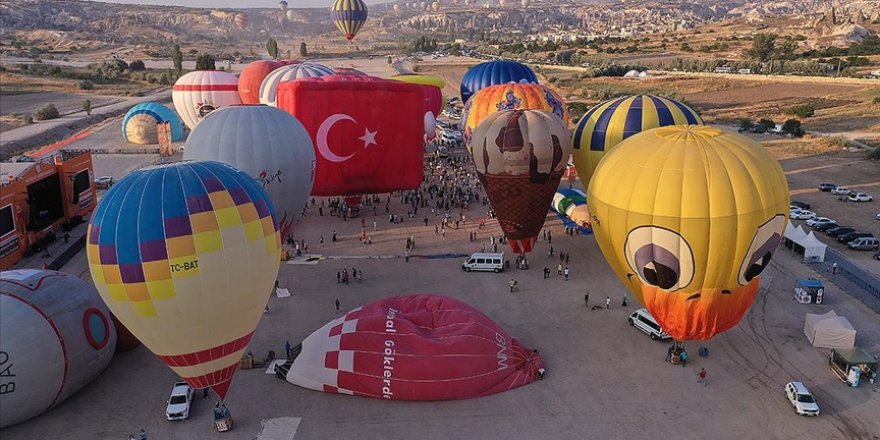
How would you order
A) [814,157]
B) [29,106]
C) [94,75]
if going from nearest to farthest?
[814,157]
[29,106]
[94,75]

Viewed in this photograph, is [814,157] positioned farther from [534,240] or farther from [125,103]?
[125,103]

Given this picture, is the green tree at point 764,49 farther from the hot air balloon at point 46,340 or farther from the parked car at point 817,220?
the hot air balloon at point 46,340

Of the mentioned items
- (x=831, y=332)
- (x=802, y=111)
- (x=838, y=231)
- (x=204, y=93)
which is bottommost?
(x=831, y=332)

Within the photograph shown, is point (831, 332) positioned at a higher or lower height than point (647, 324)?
higher

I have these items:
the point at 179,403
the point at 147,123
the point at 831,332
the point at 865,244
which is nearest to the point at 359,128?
the point at 179,403

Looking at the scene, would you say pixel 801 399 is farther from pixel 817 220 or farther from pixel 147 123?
pixel 147 123

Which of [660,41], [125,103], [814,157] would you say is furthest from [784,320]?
[660,41]

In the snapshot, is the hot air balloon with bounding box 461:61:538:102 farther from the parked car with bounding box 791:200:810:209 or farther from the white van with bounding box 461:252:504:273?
the white van with bounding box 461:252:504:273
